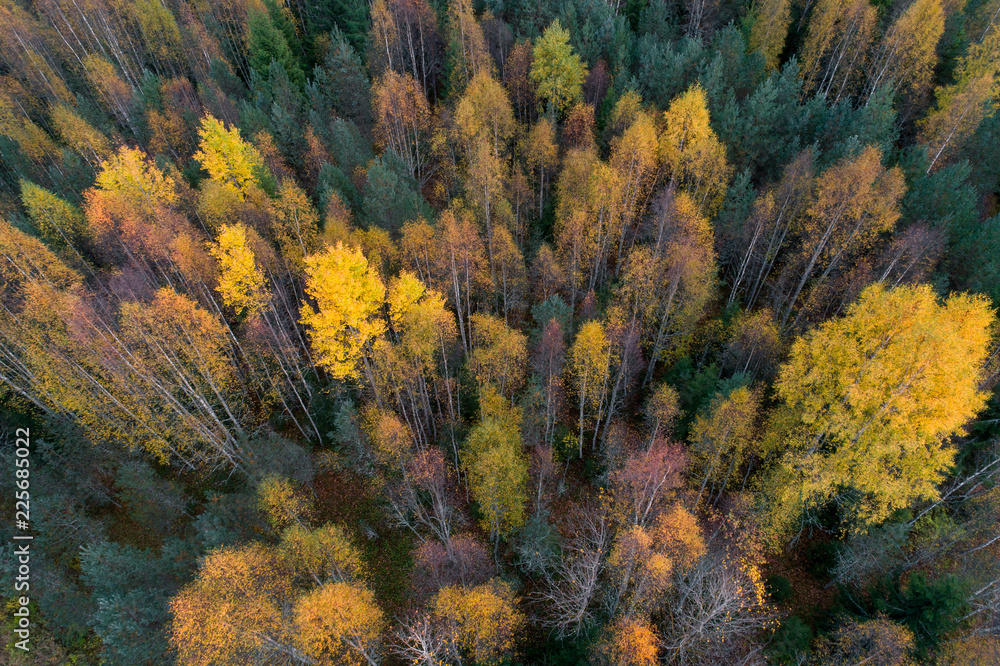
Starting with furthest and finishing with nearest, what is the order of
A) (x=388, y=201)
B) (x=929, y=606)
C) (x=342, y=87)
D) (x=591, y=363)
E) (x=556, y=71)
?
(x=342, y=87) → (x=556, y=71) → (x=388, y=201) → (x=591, y=363) → (x=929, y=606)

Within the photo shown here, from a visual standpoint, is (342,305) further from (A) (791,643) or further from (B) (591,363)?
(A) (791,643)

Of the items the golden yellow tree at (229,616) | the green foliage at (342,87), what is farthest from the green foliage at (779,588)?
the green foliage at (342,87)

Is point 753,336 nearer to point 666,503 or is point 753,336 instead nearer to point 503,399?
point 666,503

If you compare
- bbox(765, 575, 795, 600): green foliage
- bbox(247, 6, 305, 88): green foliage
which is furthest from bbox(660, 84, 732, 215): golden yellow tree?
bbox(247, 6, 305, 88): green foliage

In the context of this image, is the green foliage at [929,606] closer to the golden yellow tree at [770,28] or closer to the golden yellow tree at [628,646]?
the golden yellow tree at [628,646]

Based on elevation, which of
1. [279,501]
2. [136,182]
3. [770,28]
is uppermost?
[770,28]

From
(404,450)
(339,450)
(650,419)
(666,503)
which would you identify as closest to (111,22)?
(339,450)

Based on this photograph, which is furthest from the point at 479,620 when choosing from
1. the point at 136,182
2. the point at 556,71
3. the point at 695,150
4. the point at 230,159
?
the point at 556,71

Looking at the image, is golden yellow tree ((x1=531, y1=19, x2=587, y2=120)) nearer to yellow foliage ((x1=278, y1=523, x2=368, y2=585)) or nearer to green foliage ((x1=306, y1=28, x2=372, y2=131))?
green foliage ((x1=306, y1=28, x2=372, y2=131))
